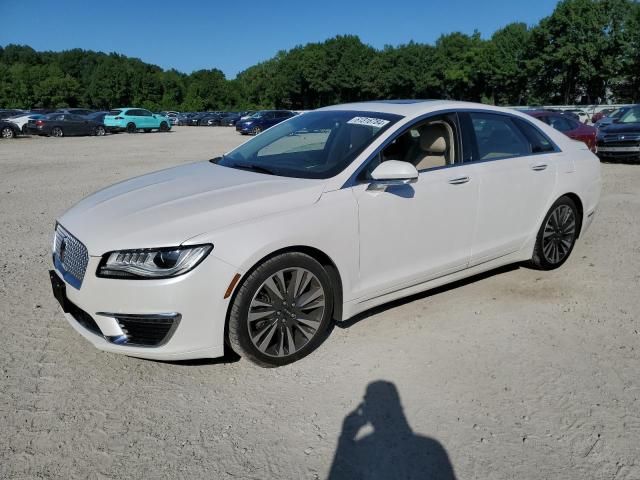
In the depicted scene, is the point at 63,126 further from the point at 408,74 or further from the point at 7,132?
the point at 408,74

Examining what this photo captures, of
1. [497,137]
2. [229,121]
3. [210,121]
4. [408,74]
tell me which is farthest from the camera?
[408,74]

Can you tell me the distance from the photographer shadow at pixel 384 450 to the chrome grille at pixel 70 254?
1.75 meters

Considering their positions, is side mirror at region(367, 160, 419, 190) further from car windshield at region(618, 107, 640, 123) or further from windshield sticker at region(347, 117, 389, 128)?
car windshield at region(618, 107, 640, 123)

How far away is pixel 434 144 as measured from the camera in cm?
417

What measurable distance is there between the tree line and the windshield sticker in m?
71.2

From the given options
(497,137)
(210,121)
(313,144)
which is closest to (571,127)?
(497,137)

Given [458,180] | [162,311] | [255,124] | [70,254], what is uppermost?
[255,124]

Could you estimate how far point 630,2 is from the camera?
63969 millimetres

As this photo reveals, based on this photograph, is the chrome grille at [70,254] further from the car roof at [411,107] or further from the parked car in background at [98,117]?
the parked car in background at [98,117]

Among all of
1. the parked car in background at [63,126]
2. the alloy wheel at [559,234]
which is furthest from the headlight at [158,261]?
the parked car in background at [63,126]

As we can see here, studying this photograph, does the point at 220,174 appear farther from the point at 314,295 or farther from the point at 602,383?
the point at 602,383

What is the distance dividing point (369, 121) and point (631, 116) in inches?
601

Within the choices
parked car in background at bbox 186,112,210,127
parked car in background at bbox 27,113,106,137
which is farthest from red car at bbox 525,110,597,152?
parked car in background at bbox 186,112,210,127

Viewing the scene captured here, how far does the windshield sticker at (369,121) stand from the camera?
12.7 feet
